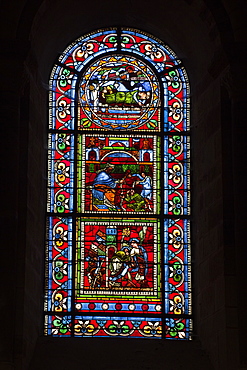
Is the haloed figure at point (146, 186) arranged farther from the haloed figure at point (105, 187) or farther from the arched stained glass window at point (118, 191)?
the haloed figure at point (105, 187)

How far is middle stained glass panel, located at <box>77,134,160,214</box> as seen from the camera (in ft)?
49.4

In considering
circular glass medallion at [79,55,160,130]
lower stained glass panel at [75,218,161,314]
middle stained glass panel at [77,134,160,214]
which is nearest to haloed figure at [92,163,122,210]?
middle stained glass panel at [77,134,160,214]

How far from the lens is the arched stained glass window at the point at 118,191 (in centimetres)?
1456

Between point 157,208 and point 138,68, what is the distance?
6.97ft

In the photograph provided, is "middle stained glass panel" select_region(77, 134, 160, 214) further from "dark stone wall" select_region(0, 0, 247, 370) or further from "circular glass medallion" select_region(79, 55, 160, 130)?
"dark stone wall" select_region(0, 0, 247, 370)

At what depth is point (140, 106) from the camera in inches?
613

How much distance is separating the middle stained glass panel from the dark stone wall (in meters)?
0.55
